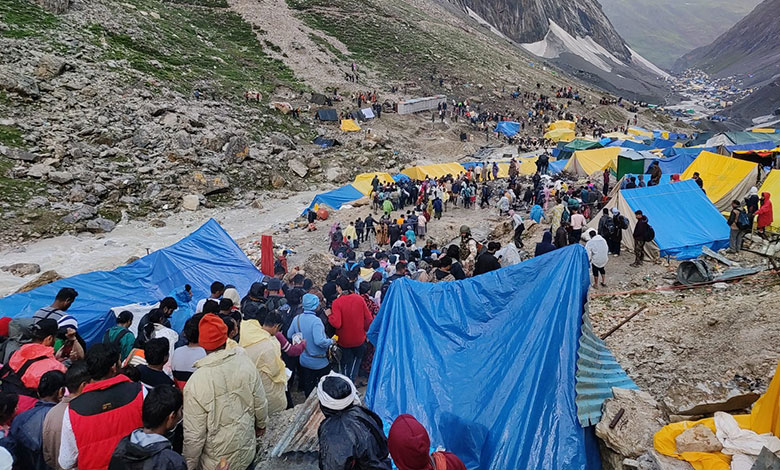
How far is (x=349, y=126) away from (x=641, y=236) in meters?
23.7

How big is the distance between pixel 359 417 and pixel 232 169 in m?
20.8

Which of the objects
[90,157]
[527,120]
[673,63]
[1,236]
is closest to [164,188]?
[90,157]

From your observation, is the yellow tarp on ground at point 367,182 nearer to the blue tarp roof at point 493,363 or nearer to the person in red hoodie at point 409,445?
the blue tarp roof at point 493,363

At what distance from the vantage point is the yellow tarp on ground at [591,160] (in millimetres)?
21312

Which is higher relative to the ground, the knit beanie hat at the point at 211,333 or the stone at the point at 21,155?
the knit beanie hat at the point at 211,333

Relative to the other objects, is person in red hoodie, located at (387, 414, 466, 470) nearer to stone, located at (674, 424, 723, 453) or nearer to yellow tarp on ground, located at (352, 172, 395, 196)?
stone, located at (674, 424, 723, 453)

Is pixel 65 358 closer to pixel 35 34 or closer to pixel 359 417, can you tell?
pixel 359 417

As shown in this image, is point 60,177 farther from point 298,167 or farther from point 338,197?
point 338,197

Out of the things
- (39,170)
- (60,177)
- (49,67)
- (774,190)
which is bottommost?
(60,177)

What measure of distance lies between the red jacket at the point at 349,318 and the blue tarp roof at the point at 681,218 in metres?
7.46

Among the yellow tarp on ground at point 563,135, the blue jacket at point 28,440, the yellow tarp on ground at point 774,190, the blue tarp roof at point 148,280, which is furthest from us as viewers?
the yellow tarp on ground at point 563,135

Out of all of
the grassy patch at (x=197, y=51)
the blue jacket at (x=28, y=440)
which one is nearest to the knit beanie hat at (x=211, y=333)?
the blue jacket at (x=28, y=440)

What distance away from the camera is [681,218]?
984cm

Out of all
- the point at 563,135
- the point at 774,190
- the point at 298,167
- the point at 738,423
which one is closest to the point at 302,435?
the point at 738,423
